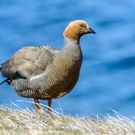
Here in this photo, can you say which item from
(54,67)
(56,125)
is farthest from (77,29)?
(56,125)

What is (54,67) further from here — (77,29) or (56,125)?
(56,125)

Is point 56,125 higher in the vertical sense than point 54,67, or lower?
lower

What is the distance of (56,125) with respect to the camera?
6648mm

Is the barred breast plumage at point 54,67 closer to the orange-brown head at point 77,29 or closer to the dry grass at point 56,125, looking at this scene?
the orange-brown head at point 77,29

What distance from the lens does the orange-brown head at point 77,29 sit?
8328 millimetres

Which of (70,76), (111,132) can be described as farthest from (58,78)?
(111,132)

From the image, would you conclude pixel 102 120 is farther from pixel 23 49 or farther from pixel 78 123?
pixel 23 49

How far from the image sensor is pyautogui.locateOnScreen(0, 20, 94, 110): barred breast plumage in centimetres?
827

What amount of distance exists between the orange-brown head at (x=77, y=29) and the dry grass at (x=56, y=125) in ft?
4.84

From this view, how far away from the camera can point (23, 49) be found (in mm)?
8828

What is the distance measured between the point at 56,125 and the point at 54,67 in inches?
70.5

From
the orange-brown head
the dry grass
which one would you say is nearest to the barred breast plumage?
the orange-brown head

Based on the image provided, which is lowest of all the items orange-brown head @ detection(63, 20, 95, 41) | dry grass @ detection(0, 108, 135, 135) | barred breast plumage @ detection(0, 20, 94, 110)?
dry grass @ detection(0, 108, 135, 135)

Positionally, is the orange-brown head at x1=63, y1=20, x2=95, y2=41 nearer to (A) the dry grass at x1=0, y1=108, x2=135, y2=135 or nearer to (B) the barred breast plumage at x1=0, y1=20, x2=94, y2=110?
(B) the barred breast plumage at x1=0, y1=20, x2=94, y2=110
